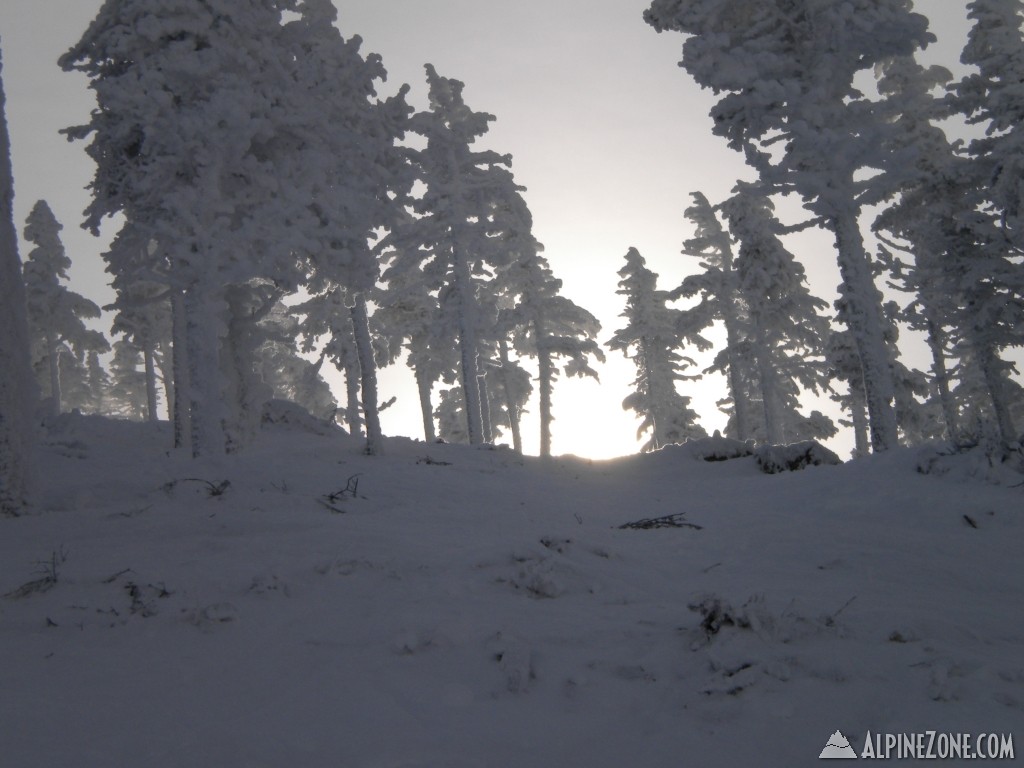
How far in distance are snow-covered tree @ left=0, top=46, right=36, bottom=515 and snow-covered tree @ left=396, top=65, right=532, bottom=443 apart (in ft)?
45.0

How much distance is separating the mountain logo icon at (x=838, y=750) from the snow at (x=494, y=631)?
0.15 feet

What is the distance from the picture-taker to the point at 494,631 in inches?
152

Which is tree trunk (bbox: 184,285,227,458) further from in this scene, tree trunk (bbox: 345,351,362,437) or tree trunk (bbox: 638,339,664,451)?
tree trunk (bbox: 638,339,664,451)

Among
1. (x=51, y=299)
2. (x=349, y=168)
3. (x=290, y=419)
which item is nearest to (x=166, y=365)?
(x=51, y=299)

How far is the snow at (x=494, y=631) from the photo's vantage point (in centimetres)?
278

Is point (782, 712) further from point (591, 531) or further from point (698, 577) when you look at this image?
point (591, 531)

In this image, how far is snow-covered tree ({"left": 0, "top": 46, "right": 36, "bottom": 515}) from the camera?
23.4ft

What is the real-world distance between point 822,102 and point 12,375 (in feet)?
47.6

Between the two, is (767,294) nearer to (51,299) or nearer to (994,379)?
(994,379)

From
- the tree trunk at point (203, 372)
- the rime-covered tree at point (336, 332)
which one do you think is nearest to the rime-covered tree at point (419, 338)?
the rime-covered tree at point (336, 332)

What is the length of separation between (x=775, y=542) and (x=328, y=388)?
38269mm

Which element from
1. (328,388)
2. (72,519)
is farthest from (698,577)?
(328,388)

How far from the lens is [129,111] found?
35.2 ft

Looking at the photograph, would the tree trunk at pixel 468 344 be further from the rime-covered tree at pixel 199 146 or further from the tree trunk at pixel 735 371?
the tree trunk at pixel 735 371
